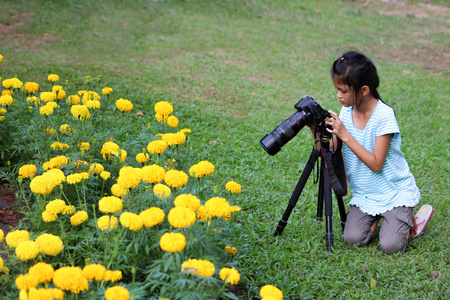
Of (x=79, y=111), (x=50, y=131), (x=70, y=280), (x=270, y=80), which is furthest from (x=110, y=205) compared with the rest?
(x=270, y=80)

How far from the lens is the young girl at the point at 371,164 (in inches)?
114

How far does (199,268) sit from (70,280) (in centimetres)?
47

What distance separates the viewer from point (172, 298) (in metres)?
1.75

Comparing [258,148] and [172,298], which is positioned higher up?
[172,298]

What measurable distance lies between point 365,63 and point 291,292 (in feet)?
5.04

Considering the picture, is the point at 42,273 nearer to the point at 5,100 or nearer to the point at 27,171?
the point at 27,171

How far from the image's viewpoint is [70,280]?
158 centimetres

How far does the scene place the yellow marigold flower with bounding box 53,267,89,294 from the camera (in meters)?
1.57

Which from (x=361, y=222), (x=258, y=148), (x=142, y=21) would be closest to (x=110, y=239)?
(x=361, y=222)

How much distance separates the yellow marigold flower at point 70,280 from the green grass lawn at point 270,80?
1146 mm

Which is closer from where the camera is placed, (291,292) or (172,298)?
(172,298)

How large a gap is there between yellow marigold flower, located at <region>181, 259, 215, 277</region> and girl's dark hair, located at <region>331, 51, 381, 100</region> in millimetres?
1713

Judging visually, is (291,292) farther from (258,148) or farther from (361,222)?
(258,148)

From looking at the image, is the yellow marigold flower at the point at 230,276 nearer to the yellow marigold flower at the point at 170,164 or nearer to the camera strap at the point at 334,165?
the yellow marigold flower at the point at 170,164
